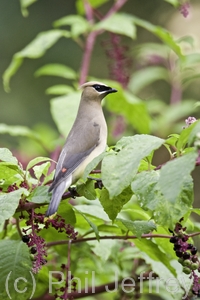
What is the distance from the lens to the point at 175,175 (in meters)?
1.60

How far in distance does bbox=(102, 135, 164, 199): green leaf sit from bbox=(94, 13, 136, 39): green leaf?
2057mm

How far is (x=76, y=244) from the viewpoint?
2.72m

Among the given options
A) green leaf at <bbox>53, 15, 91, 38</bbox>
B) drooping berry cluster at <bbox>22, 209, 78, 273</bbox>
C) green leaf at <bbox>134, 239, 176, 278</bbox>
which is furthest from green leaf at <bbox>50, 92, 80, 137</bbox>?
drooping berry cluster at <bbox>22, 209, 78, 273</bbox>

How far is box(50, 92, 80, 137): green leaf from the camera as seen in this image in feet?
11.9

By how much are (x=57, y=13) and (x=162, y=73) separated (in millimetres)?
5116

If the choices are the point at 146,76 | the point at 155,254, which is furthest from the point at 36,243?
the point at 146,76

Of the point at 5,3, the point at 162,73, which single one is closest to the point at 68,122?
the point at 162,73

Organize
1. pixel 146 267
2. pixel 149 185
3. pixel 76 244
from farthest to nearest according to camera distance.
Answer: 1. pixel 146 267
2. pixel 76 244
3. pixel 149 185

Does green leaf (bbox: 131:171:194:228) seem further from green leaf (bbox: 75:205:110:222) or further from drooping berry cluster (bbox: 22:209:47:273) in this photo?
green leaf (bbox: 75:205:110:222)

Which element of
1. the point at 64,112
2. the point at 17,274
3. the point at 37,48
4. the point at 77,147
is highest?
the point at 37,48

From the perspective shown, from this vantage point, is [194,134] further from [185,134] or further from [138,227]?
[138,227]

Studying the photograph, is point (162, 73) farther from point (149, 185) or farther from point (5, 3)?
point (5, 3)

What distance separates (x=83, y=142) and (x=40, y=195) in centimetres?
101

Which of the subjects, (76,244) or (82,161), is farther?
(82,161)
